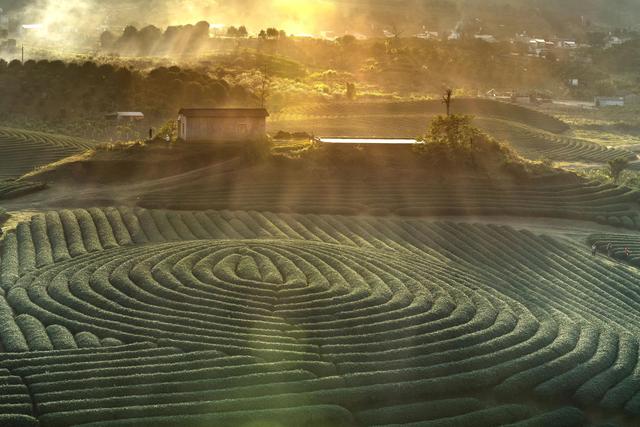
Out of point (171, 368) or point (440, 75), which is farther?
point (440, 75)

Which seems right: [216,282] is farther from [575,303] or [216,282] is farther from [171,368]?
[575,303]

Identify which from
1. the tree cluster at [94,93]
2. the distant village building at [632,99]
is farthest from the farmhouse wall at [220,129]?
the distant village building at [632,99]

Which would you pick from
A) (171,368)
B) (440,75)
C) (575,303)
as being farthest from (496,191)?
(440,75)

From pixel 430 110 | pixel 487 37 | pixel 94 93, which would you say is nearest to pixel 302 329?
pixel 94 93

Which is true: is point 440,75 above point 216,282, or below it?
above

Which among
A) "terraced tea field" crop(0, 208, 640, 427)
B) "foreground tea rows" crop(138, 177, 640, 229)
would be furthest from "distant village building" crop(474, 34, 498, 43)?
"terraced tea field" crop(0, 208, 640, 427)

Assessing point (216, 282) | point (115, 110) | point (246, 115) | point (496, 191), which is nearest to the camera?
point (216, 282)
